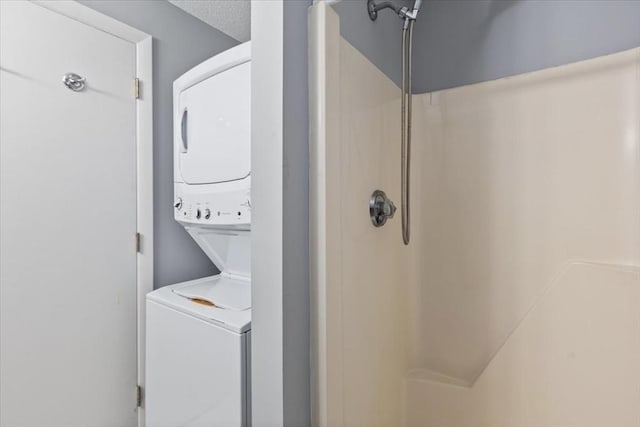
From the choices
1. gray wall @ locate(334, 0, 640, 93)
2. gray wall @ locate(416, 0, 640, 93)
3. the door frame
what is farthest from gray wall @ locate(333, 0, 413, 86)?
the door frame

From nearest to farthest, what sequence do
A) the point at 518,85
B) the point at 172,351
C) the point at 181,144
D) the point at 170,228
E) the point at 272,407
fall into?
the point at 272,407 → the point at 172,351 → the point at 518,85 → the point at 181,144 → the point at 170,228

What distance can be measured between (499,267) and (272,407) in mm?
1130

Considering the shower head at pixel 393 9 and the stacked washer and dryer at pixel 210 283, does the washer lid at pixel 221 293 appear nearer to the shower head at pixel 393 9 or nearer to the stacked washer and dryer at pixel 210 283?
the stacked washer and dryer at pixel 210 283

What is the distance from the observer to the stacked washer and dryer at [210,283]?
1.05m

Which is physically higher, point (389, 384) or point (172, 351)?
point (172, 351)

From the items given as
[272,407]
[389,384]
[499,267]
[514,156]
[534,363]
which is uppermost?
[514,156]

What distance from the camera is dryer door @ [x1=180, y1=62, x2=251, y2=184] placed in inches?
48.7

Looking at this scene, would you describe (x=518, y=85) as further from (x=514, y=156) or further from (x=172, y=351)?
(x=172, y=351)

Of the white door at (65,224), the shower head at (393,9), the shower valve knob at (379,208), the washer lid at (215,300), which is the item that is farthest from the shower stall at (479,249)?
the white door at (65,224)

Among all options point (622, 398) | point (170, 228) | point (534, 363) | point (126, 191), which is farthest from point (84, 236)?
point (622, 398)

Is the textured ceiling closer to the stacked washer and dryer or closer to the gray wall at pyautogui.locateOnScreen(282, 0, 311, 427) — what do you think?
the stacked washer and dryer

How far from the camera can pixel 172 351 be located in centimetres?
130

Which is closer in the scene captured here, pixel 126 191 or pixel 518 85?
pixel 518 85

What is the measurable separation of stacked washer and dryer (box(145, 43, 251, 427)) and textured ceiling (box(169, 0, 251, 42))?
751 millimetres
